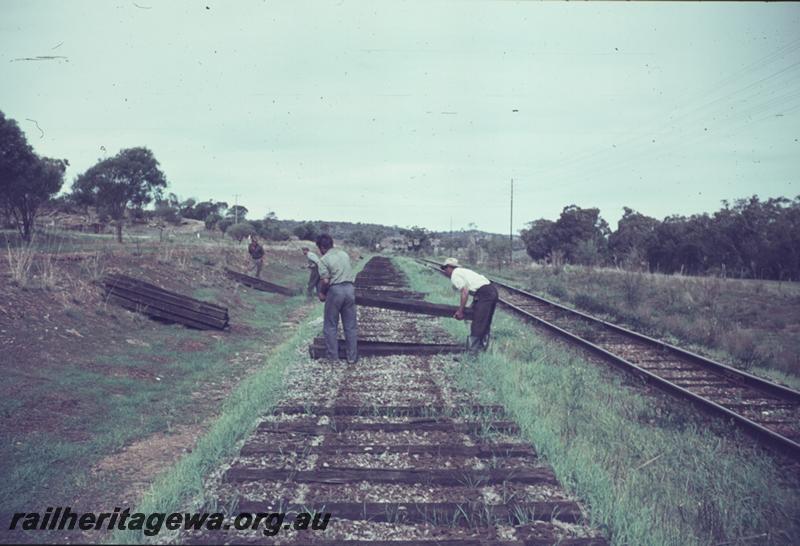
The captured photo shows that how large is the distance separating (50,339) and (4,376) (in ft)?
6.35

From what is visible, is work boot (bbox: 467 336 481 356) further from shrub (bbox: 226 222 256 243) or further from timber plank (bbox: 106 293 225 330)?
shrub (bbox: 226 222 256 243)

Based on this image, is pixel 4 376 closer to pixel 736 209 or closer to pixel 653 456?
pixel 653 456

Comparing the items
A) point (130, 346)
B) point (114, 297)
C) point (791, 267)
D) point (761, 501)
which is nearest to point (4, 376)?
point (130, 346)

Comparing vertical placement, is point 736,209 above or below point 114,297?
above

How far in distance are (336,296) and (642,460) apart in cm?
453

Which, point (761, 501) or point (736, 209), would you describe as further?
point (736, 209)

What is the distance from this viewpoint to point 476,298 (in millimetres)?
8633

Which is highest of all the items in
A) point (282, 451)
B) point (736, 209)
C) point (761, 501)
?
point (736, 209)

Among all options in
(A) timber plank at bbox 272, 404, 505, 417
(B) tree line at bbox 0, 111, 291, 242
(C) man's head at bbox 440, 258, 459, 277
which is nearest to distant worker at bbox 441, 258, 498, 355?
(C) man's head at bbox 440, 258, 459, 277

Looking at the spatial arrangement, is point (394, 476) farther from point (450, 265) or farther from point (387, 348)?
point (450, 265)

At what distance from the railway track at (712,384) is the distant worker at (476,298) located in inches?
100

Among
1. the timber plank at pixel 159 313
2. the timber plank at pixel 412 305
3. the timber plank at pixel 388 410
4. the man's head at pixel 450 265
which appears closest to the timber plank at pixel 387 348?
→ the timber plank at pixel 412 305

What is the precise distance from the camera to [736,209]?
44.8 metres

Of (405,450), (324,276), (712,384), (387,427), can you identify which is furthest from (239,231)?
(405,450)
